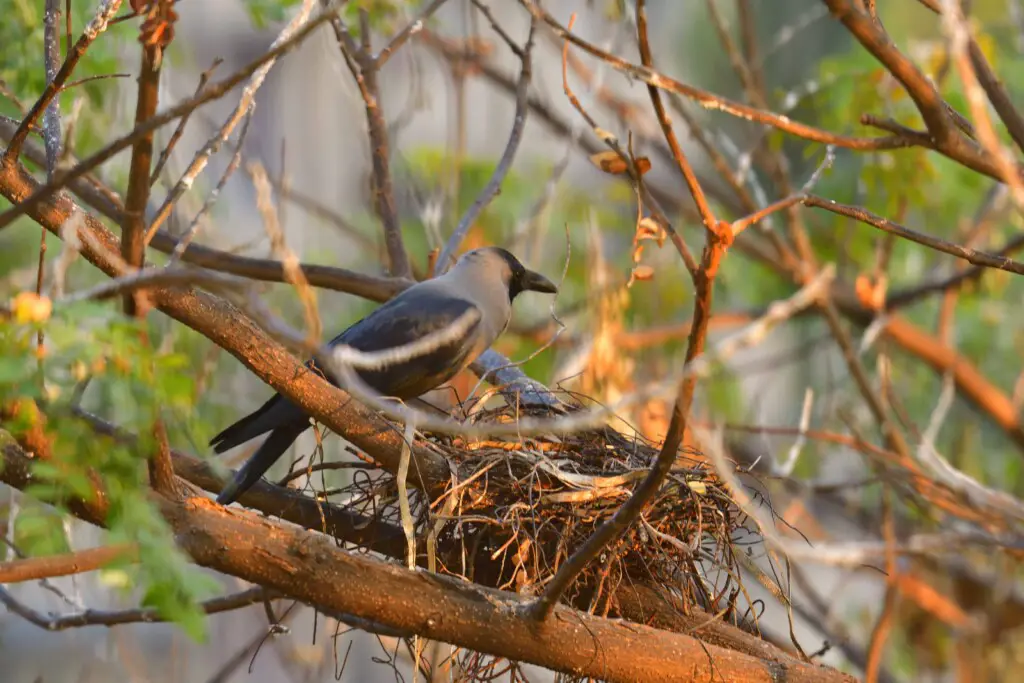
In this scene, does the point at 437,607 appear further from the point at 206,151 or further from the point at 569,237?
the point at 569,237

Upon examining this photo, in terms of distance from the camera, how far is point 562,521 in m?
3.01

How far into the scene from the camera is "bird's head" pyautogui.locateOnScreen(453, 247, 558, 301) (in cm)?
436

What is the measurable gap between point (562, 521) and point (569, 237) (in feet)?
3.29

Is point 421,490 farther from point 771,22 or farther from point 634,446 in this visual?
point 771,22

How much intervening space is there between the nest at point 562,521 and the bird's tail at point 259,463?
252 mm

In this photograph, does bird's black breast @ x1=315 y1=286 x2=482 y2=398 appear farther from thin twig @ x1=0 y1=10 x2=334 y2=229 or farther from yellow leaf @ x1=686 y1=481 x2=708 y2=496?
thin twig @ x1=0 y1=10 x2=334 y2=229

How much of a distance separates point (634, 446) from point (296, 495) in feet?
3.35

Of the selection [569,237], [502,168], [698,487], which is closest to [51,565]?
[698,487]

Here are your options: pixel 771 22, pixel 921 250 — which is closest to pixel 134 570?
pixel 921 250

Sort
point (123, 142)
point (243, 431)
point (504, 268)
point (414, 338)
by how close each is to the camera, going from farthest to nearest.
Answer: point (504, 268) < point (414, 338) < point (243, 431) < point (123, 142)

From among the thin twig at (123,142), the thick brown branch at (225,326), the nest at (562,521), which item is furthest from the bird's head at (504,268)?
the thin twig at (123,142)

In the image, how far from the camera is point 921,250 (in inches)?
337

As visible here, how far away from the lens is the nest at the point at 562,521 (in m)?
2.90

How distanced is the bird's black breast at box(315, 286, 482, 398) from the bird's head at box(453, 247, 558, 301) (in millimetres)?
384
